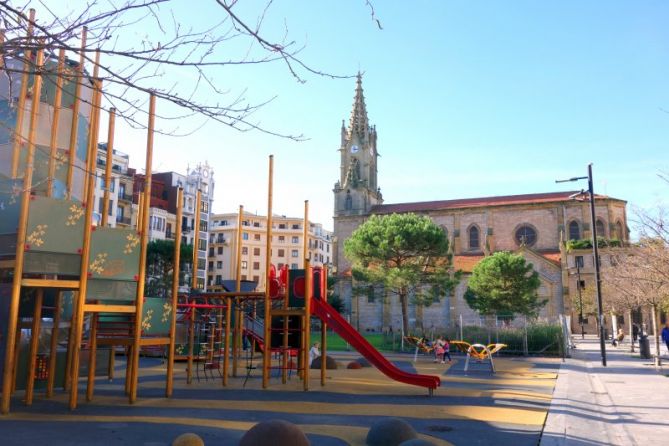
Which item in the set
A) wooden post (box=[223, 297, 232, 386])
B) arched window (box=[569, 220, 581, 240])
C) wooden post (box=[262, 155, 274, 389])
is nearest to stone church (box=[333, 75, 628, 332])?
arched window (box=[569, 220, 581, 240])

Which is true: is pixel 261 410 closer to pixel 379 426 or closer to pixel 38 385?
pixel 379 426

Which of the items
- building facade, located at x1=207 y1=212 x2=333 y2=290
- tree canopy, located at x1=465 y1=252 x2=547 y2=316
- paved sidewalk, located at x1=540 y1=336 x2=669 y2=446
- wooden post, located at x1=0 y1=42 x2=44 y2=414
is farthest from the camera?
building facade, located at x1=207 y1=212 x2=333 y2=290

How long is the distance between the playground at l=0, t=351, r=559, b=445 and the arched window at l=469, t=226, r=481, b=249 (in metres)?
48.0

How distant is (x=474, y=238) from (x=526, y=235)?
6.01 meters

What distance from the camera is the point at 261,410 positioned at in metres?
10.8

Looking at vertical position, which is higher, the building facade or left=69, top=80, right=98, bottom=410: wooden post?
the building facade

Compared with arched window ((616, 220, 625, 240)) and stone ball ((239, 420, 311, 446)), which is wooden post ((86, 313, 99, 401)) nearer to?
stone ball ((239, 420, 311, 446))

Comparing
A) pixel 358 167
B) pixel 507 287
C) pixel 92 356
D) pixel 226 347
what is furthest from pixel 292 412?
pixel 358 167

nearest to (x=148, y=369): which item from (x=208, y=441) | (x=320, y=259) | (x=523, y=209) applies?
(x=208, y=441)

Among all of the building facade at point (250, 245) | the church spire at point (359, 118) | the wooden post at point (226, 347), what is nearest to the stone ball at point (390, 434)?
the wooden post at point (226, 347)

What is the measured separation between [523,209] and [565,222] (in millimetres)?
4821

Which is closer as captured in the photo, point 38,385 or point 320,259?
point 38,385

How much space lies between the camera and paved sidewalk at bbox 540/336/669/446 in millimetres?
7935

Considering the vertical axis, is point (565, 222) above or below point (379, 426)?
above
